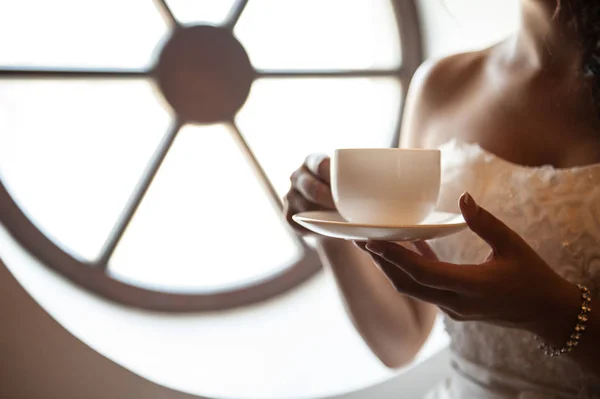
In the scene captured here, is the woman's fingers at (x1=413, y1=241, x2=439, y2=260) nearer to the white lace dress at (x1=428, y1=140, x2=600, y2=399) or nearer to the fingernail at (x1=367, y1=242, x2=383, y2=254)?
the white lace dress at (x1=428, y1=140, x2=600, y2=399)

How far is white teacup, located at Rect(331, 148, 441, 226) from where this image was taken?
50 centimetres

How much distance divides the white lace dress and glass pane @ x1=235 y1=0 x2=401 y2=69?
53 centimetres

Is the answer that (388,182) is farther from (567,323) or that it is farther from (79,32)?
(79,32)

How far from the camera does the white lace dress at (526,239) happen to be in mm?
624

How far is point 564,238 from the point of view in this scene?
63 centimetres

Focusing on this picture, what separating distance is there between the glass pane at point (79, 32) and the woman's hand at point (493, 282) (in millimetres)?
799

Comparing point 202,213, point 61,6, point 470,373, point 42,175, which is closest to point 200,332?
point 202,213

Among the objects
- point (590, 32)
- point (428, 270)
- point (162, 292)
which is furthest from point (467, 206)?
point (162, 292)

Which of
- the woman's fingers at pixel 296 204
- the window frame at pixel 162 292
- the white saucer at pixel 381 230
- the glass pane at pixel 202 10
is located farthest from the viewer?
the glass pane at pixel 202 10

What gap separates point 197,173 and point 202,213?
0.30 feet

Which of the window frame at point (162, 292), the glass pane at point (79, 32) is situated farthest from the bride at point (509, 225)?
the glass pane at point (79, 32)

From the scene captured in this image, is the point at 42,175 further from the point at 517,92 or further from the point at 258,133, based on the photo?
the point at 517,92

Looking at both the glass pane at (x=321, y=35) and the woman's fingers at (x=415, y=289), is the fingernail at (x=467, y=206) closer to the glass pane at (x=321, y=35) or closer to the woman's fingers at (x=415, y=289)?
the woman's fingers at (x=415, y=289)

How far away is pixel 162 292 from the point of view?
109 cm
